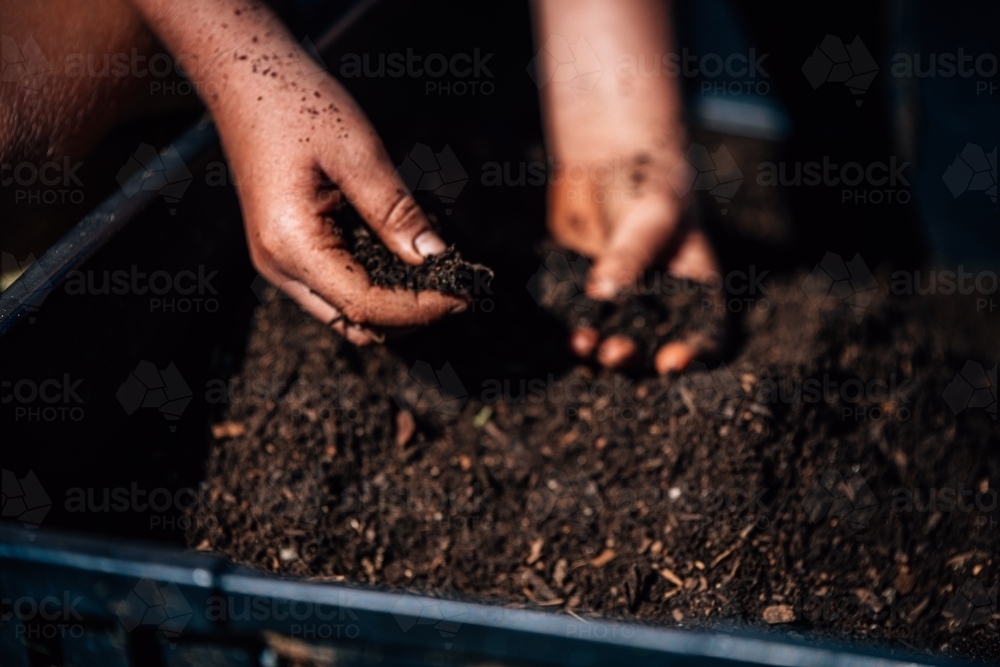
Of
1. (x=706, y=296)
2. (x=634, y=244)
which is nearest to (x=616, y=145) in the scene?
(x=634, y=244)

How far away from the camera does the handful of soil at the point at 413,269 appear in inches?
35.3

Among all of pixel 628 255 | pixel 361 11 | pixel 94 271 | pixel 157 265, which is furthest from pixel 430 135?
pixel 94 271

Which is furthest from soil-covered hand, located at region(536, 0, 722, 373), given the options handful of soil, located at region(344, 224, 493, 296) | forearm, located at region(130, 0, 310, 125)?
forearm, located at region(130, 0, 310, 125)

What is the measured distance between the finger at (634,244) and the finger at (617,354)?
0.12 m

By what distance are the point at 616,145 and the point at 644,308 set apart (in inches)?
19.8

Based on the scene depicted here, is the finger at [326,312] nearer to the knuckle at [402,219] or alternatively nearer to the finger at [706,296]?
the knuckle at [402,219]

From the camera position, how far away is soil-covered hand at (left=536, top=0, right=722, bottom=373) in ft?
4.35

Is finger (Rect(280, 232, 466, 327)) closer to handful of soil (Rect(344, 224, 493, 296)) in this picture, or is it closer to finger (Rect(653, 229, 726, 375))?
handful of soil (Rect(344, 224, 493, 296))

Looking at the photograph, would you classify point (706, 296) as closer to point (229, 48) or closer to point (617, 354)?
point (617, 354)

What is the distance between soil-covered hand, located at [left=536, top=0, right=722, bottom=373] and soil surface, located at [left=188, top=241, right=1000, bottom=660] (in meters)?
0.16

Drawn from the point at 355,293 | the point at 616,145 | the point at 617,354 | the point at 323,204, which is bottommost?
the point at 617,354

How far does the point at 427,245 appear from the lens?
0.92 m

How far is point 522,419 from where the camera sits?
43.6 inches

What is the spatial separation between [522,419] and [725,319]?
42 centimetres
